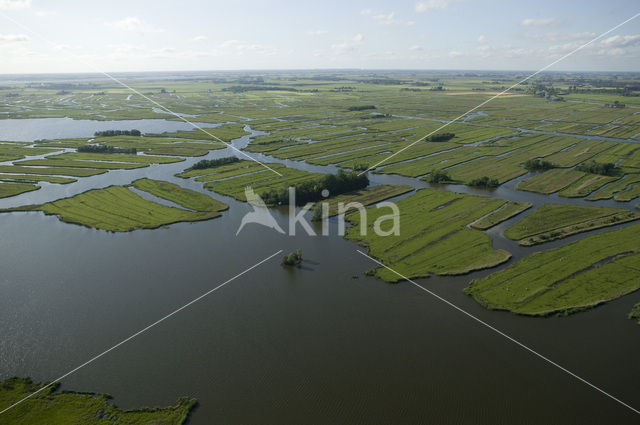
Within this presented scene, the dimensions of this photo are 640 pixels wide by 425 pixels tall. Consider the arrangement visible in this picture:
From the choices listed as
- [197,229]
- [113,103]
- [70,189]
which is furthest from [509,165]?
[113,103]

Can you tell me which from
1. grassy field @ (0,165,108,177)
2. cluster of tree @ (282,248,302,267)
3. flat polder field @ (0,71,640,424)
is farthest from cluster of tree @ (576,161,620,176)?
grassy field @ (0,165,108,177)

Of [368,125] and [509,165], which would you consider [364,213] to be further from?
[368,125]

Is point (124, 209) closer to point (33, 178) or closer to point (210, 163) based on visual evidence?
point (210, 163)

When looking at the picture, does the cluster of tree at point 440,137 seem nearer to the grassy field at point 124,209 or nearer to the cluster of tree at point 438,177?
the cluster of tree at point 438,177

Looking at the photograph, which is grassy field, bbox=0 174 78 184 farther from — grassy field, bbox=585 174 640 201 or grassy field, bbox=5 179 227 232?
grassy field, bbox=585 174 640 201

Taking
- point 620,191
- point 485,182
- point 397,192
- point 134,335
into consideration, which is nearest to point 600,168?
point 620,191

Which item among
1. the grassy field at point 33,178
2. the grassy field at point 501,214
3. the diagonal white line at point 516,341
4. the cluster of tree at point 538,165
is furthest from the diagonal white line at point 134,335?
the cluster of tree at point 538,165
